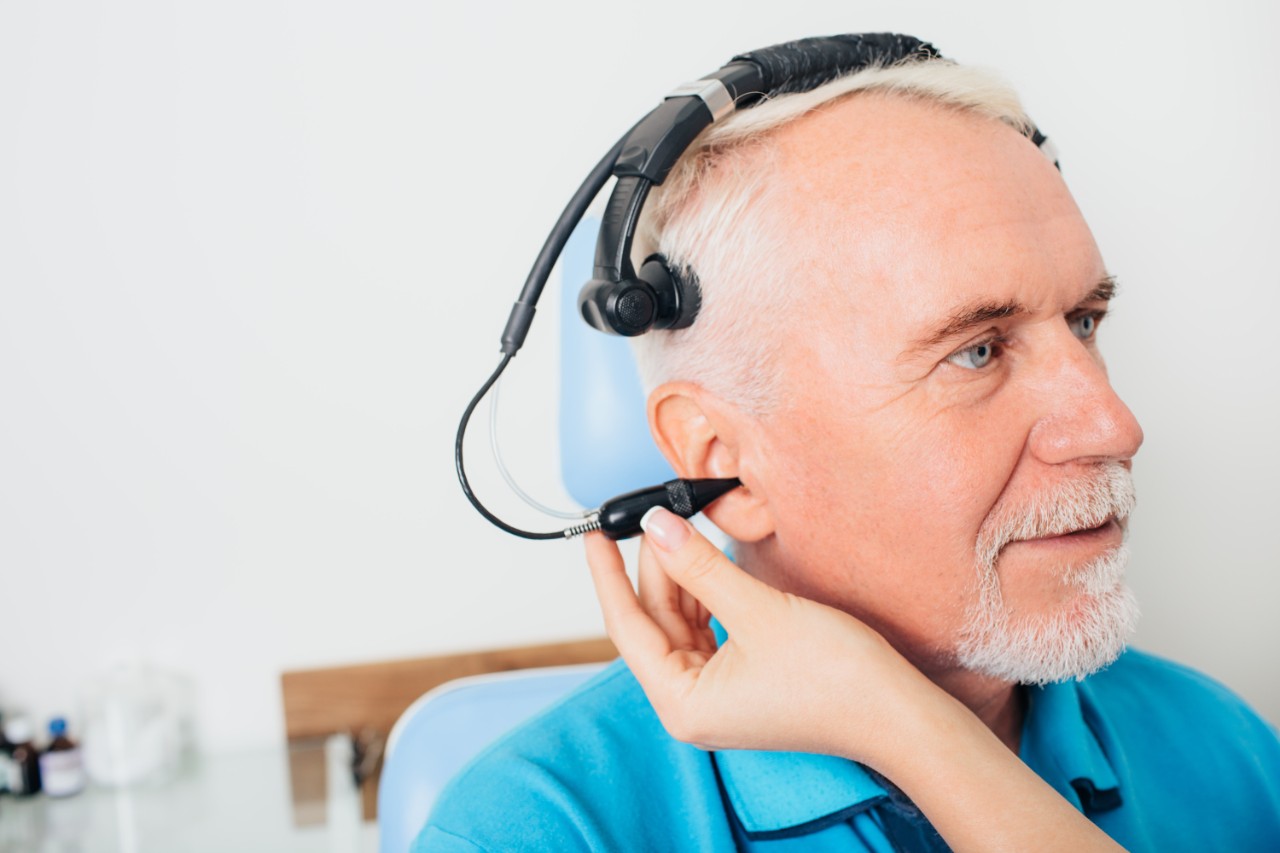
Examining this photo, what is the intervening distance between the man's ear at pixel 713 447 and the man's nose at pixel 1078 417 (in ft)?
0.95

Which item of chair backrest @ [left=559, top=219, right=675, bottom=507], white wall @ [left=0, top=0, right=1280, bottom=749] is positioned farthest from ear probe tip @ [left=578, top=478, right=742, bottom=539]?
white wall @ [left=0, top=0, right=1280, bottom=749]

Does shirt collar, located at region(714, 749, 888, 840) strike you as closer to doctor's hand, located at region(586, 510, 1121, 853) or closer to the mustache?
doctor's hand, located at region(586, 510, 1121, 853)

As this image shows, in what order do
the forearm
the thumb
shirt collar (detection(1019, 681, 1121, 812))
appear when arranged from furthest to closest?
1. shirt collar (detection(1019, 681, 1121, 812))
2. the thumb
3. the forearm

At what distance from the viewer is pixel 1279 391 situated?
2.07 meters

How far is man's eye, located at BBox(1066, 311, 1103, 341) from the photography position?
43.2 inches

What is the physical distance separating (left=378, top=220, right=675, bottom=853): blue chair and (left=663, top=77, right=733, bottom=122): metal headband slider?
0.40m

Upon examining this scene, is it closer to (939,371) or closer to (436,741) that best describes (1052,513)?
(939,371)

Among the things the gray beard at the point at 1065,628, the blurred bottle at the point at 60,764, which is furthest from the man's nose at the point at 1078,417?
the blurred bottle at the point at 60,764

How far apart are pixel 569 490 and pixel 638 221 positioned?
0.51 m

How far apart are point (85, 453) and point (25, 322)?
0.25m

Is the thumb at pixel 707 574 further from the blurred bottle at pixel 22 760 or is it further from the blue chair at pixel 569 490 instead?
the blurred bottle at pixel 22 760

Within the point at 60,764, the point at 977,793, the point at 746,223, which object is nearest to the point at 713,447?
the point at 746,223

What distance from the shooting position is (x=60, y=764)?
5.85 ft

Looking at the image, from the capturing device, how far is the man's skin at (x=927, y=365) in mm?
991
